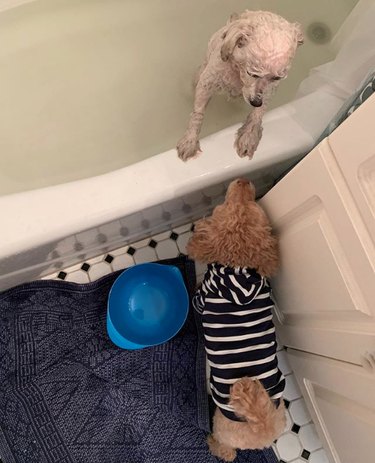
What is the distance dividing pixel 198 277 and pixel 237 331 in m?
0.38

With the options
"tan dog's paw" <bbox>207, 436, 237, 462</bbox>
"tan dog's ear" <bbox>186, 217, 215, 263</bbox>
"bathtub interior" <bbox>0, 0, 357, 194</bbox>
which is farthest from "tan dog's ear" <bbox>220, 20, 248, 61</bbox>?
"tan dog's paw" <bbox>207, 436, 237, 462</bbox>

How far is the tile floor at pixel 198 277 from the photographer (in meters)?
1.33

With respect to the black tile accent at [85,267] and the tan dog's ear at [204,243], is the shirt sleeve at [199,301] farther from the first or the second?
the black tile accent at [85,267]

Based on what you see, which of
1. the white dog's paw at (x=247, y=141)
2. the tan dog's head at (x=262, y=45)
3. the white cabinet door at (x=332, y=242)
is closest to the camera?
the white cabinet door at (x=332, y=242)

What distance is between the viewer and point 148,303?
133 cm

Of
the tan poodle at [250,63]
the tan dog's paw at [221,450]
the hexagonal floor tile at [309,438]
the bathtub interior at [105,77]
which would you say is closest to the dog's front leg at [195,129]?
the tan poodle at [250,63]

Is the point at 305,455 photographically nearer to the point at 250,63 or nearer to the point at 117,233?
the point at 117,233

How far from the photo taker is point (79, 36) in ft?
4.76

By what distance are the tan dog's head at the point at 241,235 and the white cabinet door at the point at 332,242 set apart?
1.6 inches

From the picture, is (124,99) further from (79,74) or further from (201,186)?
(201,186)

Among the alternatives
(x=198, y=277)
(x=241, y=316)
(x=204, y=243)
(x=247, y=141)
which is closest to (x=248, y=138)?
(x=247, y=141)

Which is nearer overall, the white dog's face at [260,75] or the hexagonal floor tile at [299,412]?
the white dog's face at [260,75]

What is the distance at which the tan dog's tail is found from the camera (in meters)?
0.99

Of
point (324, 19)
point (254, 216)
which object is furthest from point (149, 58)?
point (254, 216)
